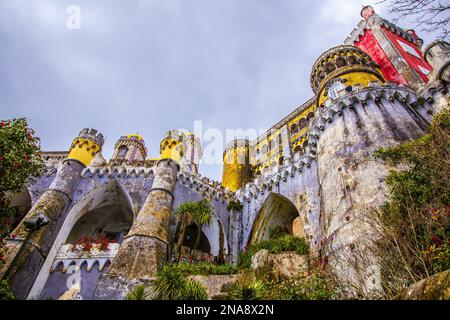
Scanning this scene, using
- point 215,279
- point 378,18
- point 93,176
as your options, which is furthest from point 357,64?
point 93,176

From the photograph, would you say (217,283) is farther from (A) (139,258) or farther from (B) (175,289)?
(A) (139,258)

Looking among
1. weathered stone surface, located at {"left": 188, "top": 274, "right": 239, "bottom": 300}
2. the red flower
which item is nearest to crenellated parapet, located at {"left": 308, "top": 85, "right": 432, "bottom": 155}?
the red flower

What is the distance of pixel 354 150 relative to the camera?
14852 millimetres

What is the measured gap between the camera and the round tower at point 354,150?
12195mm

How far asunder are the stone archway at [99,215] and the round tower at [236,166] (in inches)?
432

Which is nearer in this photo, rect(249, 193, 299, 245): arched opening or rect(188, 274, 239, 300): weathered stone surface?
rect(188, 274, 239, 300): weathered stone surface

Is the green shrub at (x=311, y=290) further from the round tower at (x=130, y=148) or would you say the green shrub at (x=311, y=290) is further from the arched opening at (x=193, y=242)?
the round tower at (x=130, y=148)

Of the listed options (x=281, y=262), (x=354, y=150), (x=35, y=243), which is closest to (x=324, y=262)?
(x=281, y=262)

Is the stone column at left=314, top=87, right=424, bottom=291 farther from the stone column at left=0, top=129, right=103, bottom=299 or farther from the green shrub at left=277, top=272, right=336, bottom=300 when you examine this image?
the stone column at left=0, top=129, right=103, bottom=299

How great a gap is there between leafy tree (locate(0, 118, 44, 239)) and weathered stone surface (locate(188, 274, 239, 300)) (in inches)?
351

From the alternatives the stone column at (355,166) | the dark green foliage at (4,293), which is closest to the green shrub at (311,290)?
the stone column at (355,166)

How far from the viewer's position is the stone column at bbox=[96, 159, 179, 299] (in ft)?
45.0

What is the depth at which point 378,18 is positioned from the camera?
3033 cm
